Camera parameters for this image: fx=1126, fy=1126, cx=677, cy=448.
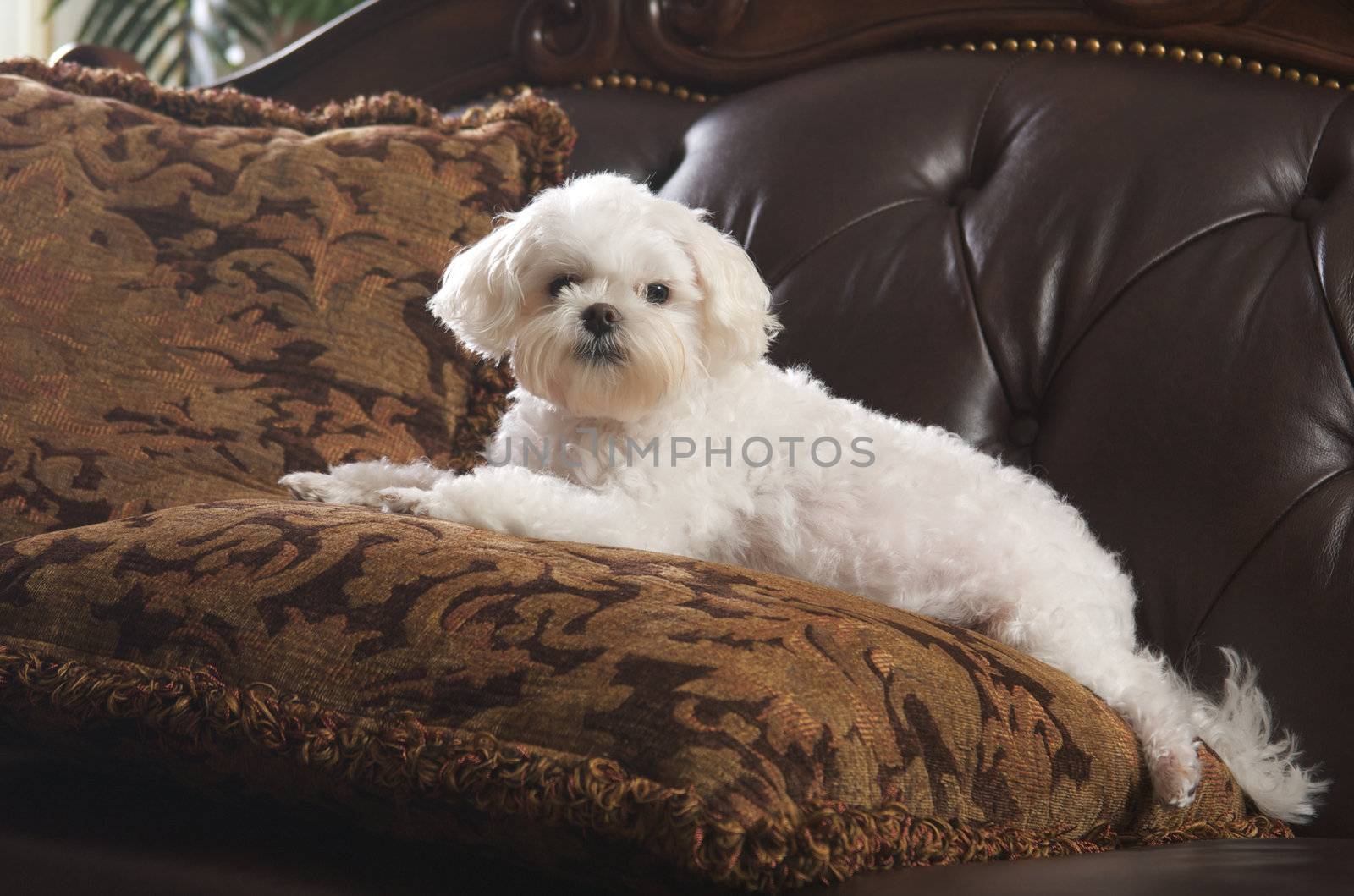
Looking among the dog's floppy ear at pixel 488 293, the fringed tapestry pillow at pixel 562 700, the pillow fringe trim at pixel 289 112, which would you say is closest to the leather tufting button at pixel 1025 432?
the fringed tapestry pillow at pixel 562 700

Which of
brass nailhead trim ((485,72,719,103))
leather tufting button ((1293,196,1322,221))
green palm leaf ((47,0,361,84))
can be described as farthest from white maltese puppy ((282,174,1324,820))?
green palm leaf ((47,0,361,84))

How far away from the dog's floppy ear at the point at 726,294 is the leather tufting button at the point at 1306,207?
68 cm

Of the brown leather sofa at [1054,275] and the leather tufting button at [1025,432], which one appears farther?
the leather tufting button at [1025,432]

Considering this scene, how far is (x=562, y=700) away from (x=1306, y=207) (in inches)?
46.6

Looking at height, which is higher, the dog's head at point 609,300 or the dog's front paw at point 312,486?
Result: the dog's head at point 609,300

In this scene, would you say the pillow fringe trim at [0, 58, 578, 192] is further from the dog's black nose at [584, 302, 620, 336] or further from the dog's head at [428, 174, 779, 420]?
the dog's black nose at [584, 302, 620, 336]

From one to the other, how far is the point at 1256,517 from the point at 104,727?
1189 mm

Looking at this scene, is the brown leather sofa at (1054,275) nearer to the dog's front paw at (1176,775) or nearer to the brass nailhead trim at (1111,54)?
the brass nailhead trim at (1111,54)

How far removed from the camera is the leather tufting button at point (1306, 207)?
4.62 ft

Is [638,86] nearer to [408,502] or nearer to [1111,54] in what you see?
[1111,54]

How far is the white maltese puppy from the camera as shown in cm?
123

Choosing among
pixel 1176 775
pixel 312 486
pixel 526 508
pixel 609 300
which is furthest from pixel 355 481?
pixel 1176 775

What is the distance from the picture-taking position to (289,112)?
1.81 metres

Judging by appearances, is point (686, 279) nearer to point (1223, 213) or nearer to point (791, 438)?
point (791, 438)
